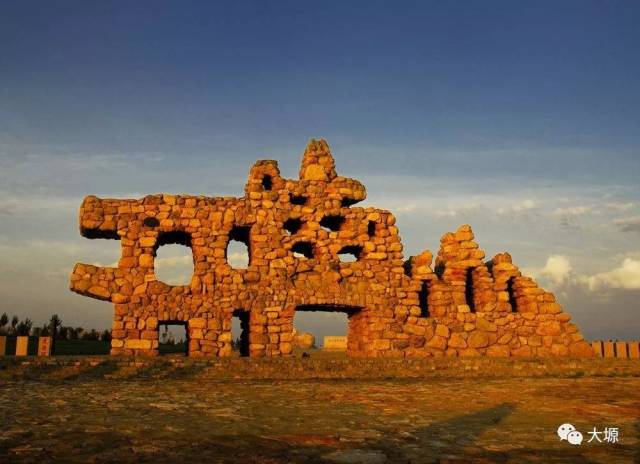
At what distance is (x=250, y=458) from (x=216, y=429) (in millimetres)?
1022

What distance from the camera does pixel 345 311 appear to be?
15383 mm

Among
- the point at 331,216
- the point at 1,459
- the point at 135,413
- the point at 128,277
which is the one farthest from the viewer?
the point at 331,216

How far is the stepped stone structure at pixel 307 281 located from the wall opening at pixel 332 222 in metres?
0.06

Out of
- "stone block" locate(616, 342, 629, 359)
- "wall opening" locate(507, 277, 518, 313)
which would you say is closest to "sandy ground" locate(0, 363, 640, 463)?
"wall opening" locate(507, 277, 518, 313)

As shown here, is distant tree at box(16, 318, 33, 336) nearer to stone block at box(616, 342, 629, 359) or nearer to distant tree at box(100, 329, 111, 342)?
distant tree at box(100, 329, 111, 342)

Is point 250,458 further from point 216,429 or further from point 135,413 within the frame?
point 135,413

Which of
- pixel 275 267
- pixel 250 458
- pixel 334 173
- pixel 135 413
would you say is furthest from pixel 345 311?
pixel 250 458

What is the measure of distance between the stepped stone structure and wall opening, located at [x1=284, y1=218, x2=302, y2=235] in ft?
0.09

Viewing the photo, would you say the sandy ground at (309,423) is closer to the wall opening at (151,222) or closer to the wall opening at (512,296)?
the wall opening at (151,222)

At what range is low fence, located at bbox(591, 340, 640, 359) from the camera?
15.3 m

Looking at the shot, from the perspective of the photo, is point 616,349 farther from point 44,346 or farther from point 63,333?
point 63,333

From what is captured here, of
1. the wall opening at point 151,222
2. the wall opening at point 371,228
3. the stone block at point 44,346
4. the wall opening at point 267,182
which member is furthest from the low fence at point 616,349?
the stone block at point 44,346

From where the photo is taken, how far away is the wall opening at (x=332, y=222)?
1510 centimetres

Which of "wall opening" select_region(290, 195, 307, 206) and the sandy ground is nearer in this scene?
the sandy ground
